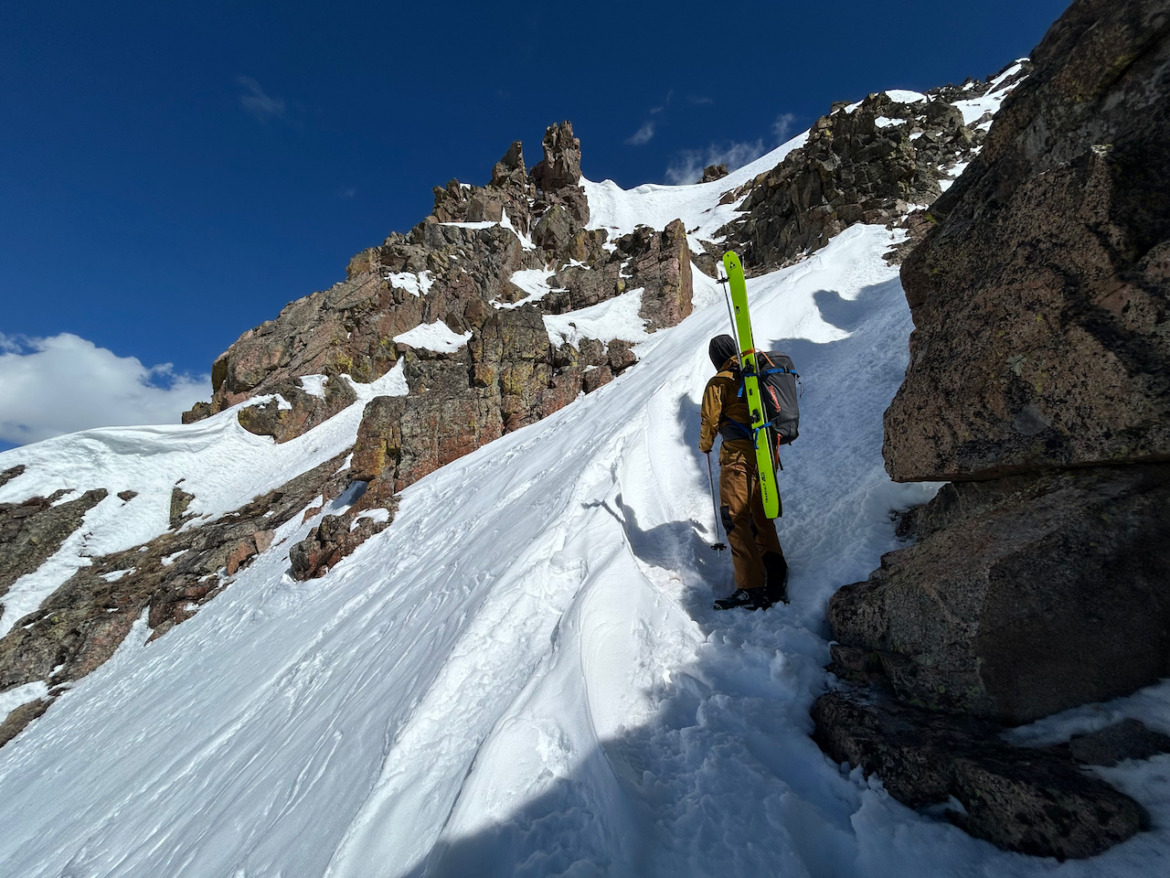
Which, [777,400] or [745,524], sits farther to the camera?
[777,400]

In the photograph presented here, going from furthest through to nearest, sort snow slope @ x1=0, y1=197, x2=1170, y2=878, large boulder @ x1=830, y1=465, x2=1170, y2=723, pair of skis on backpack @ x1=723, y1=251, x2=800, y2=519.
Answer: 1. pair of skis on backpack @ x1=723, y1=251, x2=800, y2=519
2. snow slope @ x1=0, y1=197, x2=1170, y2=878
3. large boulder @ x1=830, y1=465, x2=1170, y2=723

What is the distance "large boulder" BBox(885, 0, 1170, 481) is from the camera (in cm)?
218

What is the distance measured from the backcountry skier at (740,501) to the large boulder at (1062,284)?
44.0 inches

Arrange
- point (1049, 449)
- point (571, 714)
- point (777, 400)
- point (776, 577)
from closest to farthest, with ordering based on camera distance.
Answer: point (1049, 449) < point (571, 714) < point (776, 577) < point (777, 400)

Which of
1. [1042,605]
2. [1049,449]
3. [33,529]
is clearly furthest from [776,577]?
[33,529]

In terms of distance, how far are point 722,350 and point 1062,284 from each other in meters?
2.48

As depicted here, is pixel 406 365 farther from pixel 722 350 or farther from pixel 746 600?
pixel 746 600

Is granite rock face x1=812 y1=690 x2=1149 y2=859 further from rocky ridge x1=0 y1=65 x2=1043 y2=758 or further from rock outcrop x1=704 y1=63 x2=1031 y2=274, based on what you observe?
rock outcrop x1=704 y1=63 x2=1031 y2=274

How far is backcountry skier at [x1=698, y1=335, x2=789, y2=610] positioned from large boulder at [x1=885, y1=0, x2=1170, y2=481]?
1.12 metres

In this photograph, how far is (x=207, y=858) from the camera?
3.70 metres

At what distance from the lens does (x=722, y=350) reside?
464 centimetres

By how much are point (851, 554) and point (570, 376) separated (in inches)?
659

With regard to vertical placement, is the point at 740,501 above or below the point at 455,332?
below

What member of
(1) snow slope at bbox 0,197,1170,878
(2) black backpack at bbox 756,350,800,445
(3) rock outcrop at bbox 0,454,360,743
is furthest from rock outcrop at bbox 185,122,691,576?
(2) black backpack at bbox 756,350,800,445
